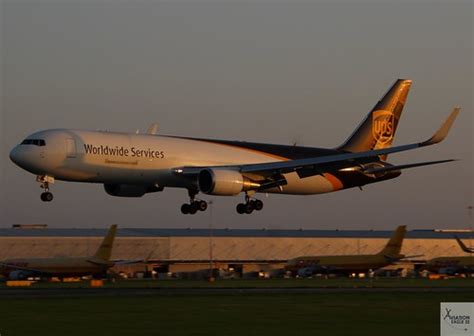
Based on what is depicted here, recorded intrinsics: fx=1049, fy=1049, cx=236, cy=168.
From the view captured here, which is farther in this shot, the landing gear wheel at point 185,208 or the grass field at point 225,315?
the landing gear wheel at point 185,208

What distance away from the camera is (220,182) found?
62.8m

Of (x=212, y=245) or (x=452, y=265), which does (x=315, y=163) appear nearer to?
(x=452, y=265)

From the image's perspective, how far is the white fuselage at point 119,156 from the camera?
5856cm

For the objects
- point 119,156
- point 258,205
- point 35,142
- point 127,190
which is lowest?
point 258,205

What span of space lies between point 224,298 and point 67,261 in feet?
113

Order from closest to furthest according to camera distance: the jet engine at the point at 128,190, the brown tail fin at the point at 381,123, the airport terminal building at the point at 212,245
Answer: the jet engine at the point at 128,190, the brown tail fin at the point at 381,123, the airport terminal building at the point at 212,245

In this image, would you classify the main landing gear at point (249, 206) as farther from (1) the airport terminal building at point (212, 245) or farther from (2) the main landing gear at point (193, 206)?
(1) the airport terminal building at point (212, 245)

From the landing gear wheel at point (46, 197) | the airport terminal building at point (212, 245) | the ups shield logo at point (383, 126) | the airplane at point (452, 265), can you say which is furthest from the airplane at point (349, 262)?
the landing gear wheel at point (46, 197)

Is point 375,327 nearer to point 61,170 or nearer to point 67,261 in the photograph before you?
point 61,170

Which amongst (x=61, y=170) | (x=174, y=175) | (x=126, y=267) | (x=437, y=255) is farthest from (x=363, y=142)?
(x=437, y=255)

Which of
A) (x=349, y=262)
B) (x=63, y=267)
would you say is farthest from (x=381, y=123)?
(x=349, y=262)

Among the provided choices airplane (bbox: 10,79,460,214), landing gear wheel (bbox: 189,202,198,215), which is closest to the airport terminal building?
airplane (bbox: 10,79,460,214)

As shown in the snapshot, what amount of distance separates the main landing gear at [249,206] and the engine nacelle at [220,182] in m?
→ 3.34

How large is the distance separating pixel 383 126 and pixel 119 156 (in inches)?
970
